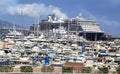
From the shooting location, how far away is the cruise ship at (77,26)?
336ft

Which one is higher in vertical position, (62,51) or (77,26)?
(77,26)

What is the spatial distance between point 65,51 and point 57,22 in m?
49.4

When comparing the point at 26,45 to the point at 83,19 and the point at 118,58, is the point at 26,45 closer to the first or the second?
the point at 118,58

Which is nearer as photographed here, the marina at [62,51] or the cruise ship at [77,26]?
the marina at [62,51]

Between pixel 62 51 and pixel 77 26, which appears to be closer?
pixel 62 51

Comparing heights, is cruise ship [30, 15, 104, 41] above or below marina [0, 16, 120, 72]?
above

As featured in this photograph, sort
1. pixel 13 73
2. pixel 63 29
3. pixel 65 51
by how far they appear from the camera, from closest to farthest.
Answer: pixel 13 73, pixel 65 51, pixel 63 29

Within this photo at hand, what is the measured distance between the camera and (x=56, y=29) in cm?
10394

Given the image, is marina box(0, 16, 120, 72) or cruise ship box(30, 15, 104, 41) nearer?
marina box(0, 16, 120, 72)

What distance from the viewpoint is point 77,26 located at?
107 m

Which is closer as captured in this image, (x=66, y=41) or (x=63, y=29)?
(x=66, y=41)

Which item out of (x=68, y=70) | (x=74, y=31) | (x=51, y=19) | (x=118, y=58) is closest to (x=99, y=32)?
(x=74, y=31)

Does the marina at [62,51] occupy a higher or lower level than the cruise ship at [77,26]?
lower

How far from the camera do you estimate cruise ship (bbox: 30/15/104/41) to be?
10243 cm
